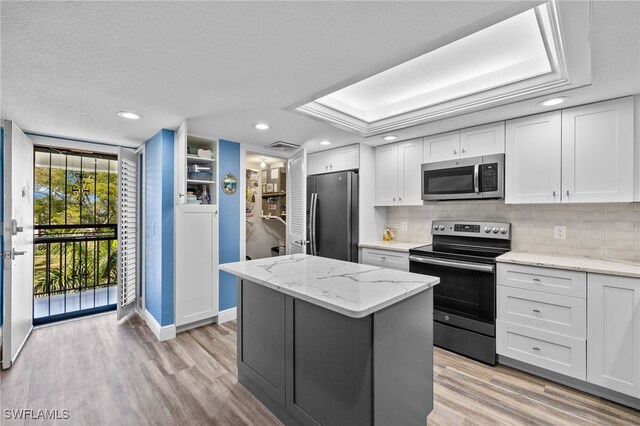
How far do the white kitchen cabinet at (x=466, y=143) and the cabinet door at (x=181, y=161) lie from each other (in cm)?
257

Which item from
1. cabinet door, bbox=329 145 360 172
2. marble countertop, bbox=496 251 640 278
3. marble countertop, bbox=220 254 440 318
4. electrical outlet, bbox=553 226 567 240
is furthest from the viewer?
cabinet door, bbox=329 145 360 172

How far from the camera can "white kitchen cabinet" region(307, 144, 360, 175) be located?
3.78 meters

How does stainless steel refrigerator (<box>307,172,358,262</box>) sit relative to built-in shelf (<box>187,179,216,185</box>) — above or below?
below

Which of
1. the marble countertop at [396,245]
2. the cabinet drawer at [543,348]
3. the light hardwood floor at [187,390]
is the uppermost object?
the marble countertop at [396,245]

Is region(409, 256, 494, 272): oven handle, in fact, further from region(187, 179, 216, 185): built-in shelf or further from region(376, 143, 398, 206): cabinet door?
region(187, 179, 216, 185): built-in shelf

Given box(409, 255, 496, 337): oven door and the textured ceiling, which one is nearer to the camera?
the textured ceiling

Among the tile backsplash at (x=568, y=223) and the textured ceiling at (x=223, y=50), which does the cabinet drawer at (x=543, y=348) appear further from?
the textured ceiling at (x=223, y=50)

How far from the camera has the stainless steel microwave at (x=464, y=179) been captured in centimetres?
281

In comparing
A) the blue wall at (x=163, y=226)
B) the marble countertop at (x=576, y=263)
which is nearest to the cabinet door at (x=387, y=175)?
Result: the marble countertop at (x=576, y=263)

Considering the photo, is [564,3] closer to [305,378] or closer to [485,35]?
[485,35]

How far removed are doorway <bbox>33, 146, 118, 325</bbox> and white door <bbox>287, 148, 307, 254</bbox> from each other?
8.09 feet

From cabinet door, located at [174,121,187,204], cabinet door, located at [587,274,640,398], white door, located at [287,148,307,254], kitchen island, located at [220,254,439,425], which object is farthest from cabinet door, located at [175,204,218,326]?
cabinet door, located at [587,274,640,398]

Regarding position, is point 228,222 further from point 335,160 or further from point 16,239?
point 16,239

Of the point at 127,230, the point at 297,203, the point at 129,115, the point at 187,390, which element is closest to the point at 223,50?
the point at 129,115
